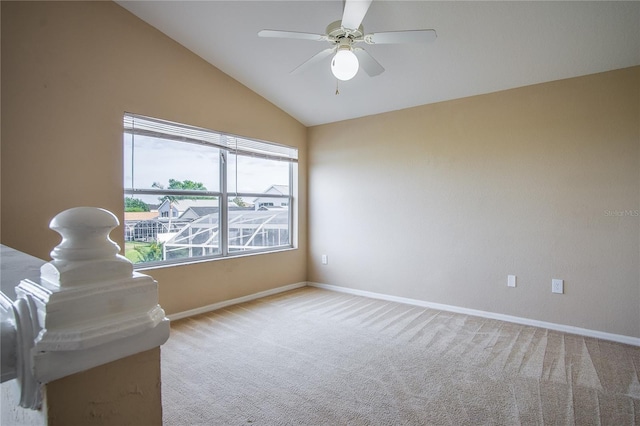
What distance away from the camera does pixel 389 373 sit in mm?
2365

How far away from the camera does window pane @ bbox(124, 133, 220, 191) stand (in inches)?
124

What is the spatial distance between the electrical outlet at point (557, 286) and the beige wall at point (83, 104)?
3380mm

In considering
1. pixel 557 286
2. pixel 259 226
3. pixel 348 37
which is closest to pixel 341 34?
pixel 348 37

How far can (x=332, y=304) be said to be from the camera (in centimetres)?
402

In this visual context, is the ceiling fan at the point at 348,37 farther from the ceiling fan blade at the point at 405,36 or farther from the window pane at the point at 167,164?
the window pane at the point at 167,164

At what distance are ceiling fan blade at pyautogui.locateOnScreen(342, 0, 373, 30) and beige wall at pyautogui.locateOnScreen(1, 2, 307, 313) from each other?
2.05m

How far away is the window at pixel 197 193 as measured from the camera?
3197 millimetres

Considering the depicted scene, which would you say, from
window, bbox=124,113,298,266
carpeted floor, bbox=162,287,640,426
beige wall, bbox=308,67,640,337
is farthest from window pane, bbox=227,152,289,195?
carpeted floor, bbox=162,287,640,426

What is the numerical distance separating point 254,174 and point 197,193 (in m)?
0.84

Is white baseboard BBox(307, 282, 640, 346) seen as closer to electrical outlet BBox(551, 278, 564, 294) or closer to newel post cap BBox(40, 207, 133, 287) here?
electrical outlet BBox(551, 278, 564, 294)

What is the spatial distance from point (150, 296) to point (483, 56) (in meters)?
3.36

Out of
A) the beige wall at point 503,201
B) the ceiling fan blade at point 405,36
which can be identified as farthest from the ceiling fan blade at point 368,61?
the beige wall at point 503,201

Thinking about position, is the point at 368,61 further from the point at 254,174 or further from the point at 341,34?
the point at 254,174

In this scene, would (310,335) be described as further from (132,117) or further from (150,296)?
(150,296)
